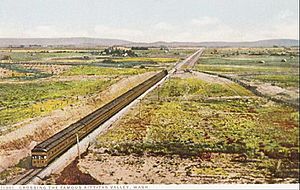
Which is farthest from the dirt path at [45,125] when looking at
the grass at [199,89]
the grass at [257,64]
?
the grass at [257,64]

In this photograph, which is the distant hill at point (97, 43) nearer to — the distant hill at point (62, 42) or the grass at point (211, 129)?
the distant hill at point (62, 42)

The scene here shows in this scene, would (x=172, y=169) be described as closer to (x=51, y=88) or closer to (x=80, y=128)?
(x=80, y=128)

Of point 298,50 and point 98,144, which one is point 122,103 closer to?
point 98,144

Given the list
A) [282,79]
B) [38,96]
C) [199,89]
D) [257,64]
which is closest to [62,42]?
[38,96]

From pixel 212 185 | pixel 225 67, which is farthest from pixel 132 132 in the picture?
pixel 225 67

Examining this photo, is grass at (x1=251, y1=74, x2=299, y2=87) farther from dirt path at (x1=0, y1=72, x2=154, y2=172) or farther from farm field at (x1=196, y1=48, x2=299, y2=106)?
dirt path at (x1=0, y1=72, x2=154, y2=172)

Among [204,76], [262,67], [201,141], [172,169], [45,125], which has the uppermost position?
[262,67]
